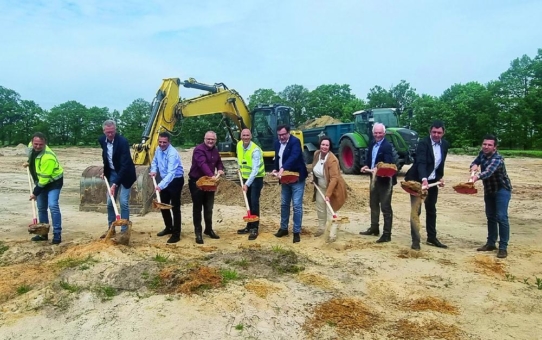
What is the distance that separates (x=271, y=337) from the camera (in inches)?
135

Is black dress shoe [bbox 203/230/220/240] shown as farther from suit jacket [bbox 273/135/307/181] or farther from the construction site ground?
suit jacket [bbox 273/135/307/181]

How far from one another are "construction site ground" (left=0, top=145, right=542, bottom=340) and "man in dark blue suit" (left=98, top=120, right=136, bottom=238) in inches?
29.9

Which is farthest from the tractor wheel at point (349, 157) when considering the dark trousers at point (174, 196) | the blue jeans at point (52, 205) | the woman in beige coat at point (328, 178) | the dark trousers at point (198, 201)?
the blue jeans at point (52, 205)

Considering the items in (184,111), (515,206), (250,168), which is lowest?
(515,206)

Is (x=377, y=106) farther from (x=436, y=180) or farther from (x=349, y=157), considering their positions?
(x=436, y=180)

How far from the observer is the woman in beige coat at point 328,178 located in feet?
20.8

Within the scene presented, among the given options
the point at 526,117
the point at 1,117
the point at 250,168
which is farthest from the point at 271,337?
the point at 1,117

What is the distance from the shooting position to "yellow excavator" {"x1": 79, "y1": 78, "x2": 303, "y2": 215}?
28.4 ft

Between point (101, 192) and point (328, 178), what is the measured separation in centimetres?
483

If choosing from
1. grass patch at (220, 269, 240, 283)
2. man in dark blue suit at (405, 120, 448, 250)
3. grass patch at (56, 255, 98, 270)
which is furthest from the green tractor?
grass patch at (56, 255, 98, 270)

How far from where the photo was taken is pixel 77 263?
4.71m

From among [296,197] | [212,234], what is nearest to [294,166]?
[296,197]

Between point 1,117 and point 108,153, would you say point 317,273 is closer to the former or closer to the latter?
point 108,153

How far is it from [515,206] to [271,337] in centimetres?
818
